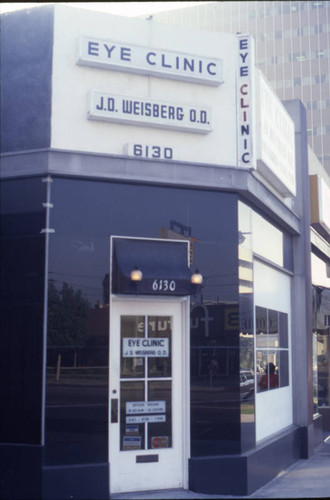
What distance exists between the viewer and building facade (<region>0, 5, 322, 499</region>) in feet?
29.2

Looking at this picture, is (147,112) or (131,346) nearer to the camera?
(131,346)

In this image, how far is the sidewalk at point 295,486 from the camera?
9133mm

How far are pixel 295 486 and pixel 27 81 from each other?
7342 millimetres

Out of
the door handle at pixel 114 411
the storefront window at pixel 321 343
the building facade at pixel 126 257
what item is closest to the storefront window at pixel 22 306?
the building facade at pixel 126 257

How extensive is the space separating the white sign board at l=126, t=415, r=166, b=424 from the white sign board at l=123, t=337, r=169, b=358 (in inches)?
33.2

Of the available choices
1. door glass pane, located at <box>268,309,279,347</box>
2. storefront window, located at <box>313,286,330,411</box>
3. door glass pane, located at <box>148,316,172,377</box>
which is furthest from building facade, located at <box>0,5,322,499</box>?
storefront window, located at <box>313,286,330,411</box>

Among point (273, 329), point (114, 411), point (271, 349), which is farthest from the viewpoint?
point (273, 329)

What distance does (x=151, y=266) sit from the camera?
9.49 metres

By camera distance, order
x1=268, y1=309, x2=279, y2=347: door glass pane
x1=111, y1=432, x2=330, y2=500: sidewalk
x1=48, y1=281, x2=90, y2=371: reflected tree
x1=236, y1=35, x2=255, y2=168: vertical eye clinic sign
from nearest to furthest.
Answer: x1=48, y1=281, x2=90, y2=371: reflected tree
x1=111, y1=432, x2=330, y2=500: sidewalk
x1=236, y1=35, x2=255, y2=168: vertical eye clinic sign
x1=268, y1=309, x2=279, y2=347: door glass pane

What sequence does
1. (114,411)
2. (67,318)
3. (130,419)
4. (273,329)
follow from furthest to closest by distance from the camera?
(273,329), (130,419), (114,411), (67,318)

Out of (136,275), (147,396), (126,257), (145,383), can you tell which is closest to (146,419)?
(147,396)

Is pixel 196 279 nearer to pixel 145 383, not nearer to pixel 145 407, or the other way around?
pixel 145 383

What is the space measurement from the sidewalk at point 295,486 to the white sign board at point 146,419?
95cm

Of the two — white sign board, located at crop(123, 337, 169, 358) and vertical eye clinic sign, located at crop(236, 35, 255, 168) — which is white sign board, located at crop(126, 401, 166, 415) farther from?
vertical eye clinic sign, located at crop(236, 35, 255, 168)
